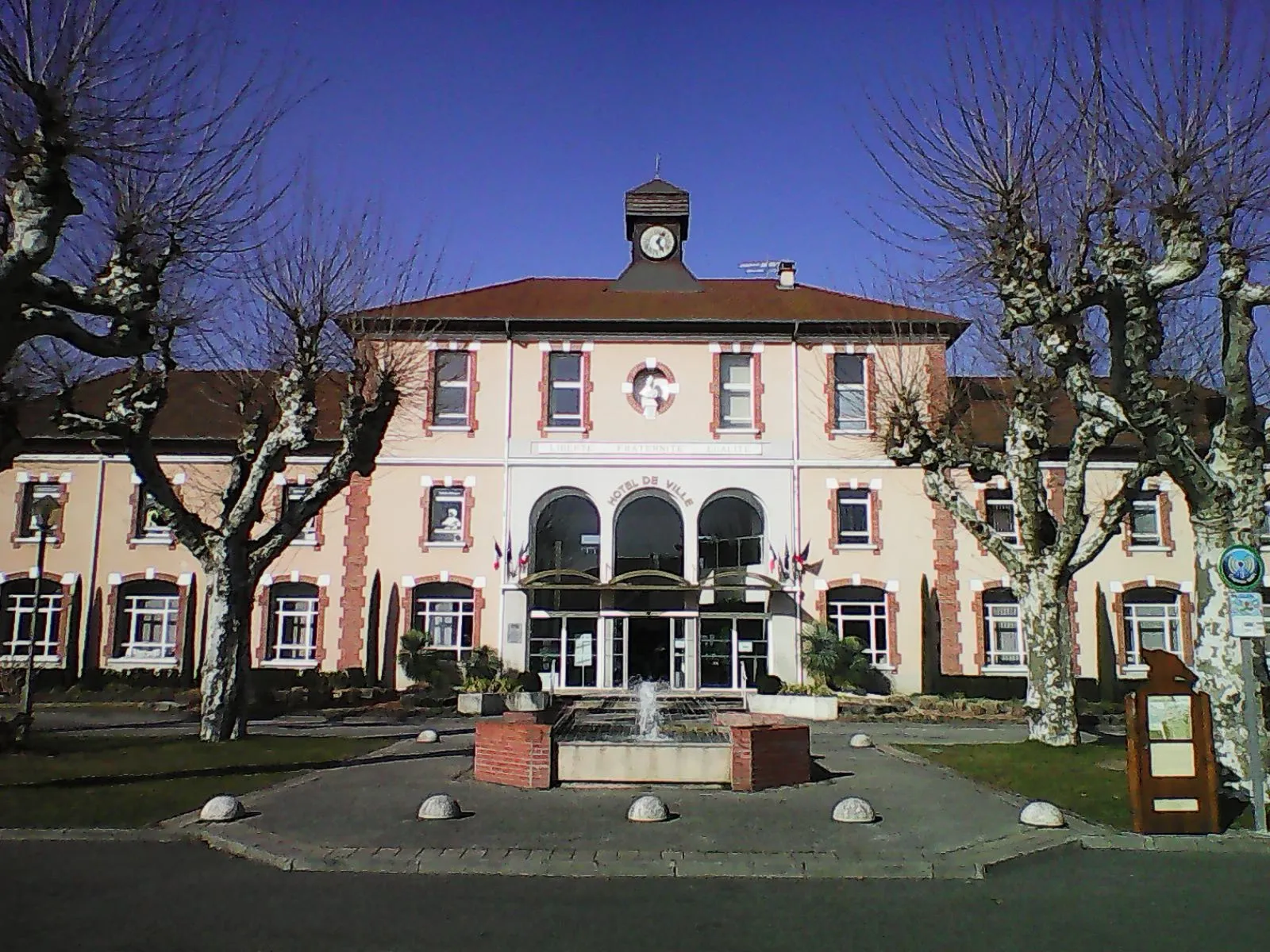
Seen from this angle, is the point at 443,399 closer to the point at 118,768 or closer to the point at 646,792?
the point at 118,768

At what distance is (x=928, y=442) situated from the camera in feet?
62.0

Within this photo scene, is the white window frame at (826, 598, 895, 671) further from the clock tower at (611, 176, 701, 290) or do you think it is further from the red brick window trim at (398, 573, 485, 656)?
the clock tower at (611, 176, 701, 290)

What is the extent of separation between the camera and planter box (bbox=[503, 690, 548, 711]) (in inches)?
990

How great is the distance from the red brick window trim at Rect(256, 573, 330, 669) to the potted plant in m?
5.87

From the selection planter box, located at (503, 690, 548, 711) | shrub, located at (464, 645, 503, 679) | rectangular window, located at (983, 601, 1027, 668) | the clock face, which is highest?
the clock face

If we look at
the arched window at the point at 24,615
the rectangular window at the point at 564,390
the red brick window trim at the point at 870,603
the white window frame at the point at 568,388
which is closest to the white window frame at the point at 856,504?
the red brick window trim at the point at 870,603

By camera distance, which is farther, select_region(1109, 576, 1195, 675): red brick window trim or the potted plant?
select_region(1109, 576, 1195, 675): red brick window trim

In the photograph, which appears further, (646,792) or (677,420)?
(677,420)

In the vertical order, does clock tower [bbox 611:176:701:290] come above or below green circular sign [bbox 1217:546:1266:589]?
above

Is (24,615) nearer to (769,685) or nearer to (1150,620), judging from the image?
(769,685)

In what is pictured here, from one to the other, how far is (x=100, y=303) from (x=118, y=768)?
243 inches

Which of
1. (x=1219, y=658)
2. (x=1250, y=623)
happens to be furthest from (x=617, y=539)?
(x=1250, y=623)

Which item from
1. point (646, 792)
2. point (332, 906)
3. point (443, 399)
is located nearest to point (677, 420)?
point (443, 399)

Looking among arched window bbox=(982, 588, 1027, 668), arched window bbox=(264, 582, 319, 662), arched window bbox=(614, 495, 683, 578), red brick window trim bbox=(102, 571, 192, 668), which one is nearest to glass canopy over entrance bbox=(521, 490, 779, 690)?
arched window bbox=(614, 495, 683, 578)
